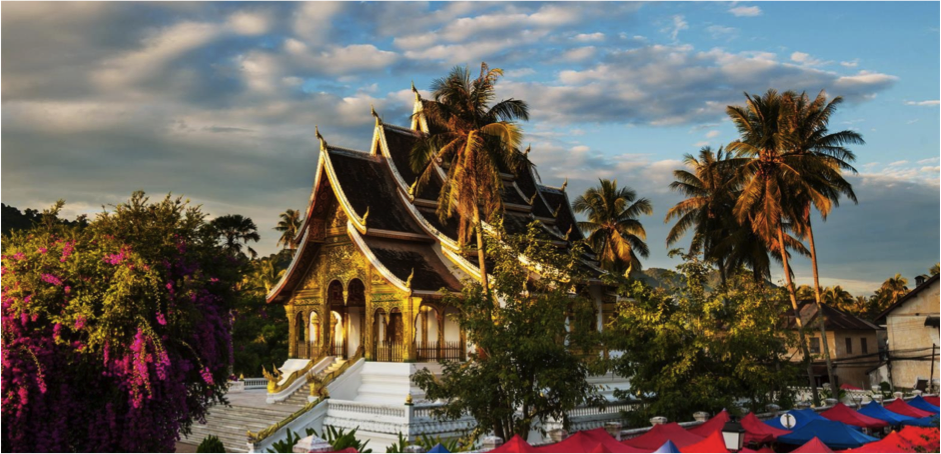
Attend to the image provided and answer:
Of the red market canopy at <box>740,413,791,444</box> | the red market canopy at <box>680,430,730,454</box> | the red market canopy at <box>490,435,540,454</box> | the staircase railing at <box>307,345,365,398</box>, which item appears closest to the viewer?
the red market canopy at <box>490,435,540,454</box>

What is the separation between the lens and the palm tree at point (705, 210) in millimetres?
35469

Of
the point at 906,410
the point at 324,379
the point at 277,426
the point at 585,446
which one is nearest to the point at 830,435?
the point at 906,410

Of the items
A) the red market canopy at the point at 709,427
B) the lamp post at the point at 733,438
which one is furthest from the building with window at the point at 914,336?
the lamp post at the point at 733,438

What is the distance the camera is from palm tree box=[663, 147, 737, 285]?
35469 millimetres

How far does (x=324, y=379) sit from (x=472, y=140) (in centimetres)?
848

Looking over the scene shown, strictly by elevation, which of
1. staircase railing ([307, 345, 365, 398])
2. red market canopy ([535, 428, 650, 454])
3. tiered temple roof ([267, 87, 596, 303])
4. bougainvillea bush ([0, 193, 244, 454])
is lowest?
red market canopy ([535, 428, 650, 454])

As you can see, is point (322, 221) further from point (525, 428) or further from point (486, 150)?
point (525, 428)

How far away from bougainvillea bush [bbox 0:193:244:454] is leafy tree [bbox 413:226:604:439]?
195 inches

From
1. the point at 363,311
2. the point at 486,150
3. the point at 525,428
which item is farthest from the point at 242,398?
the point at 525,428

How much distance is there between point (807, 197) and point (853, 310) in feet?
154

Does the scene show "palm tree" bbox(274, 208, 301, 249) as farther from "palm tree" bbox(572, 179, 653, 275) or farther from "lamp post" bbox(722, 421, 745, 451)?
"lamp post" bbox(722, 421, 745, 451)

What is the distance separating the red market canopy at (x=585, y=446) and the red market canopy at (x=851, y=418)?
8703 millimetres

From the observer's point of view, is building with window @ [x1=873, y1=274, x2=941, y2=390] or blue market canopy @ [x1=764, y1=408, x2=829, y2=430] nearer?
blue market canopy @ [x1=764, y1=408, x2=829, y2=430]

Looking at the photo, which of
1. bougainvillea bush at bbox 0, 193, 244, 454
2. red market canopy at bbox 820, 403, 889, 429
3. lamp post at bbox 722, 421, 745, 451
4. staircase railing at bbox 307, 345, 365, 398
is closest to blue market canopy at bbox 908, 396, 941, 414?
red market canopy at bbox 820, 403, 889, 429
